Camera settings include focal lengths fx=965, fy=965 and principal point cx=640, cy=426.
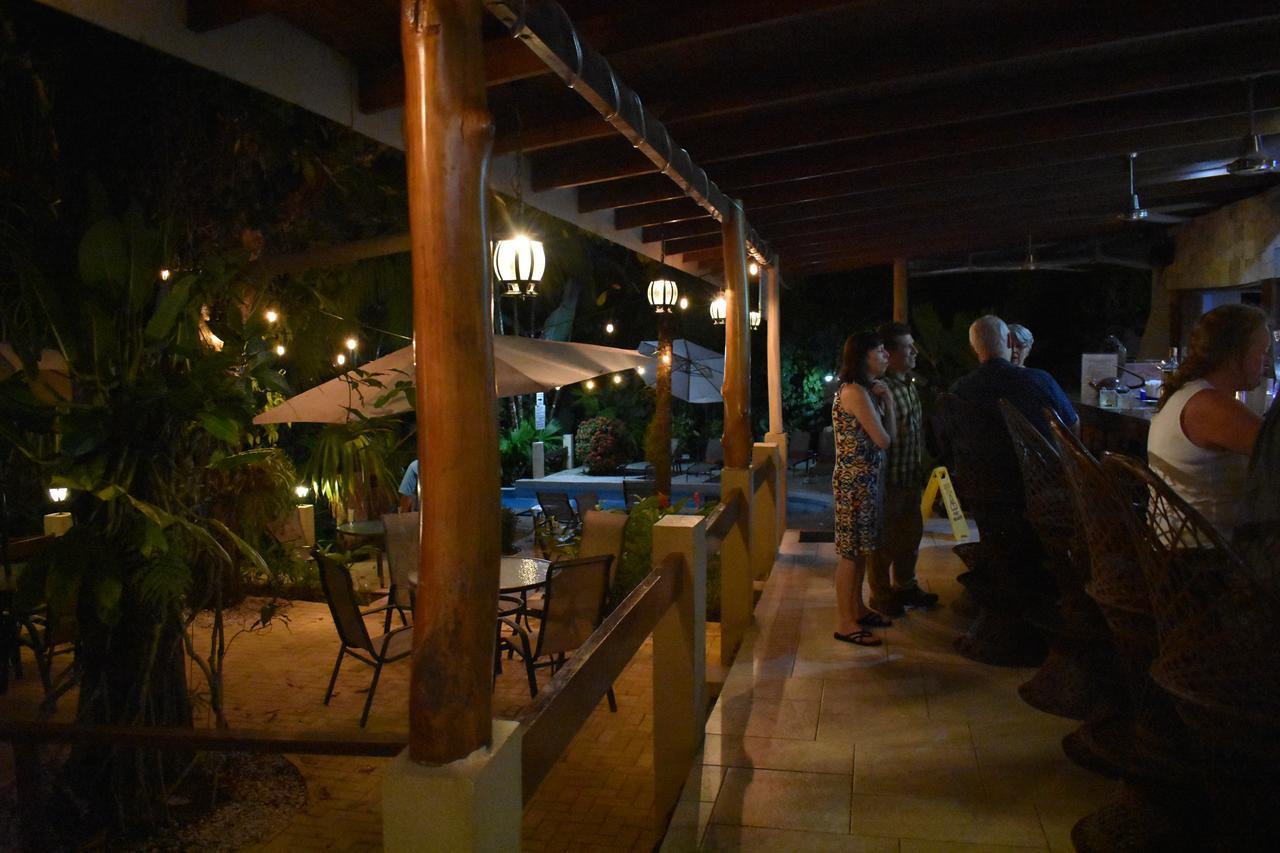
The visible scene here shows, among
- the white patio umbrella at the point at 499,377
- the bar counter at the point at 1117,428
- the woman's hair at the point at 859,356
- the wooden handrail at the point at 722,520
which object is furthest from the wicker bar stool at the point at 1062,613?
the white patio umbrella at the point at 499,377

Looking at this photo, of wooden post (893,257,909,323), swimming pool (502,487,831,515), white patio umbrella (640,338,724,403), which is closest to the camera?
wooden post (893,257,909,323)

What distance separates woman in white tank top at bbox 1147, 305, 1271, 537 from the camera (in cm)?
285

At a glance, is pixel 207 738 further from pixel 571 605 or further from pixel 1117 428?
pixel 1117 428

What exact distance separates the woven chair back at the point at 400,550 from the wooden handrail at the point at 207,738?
397cm

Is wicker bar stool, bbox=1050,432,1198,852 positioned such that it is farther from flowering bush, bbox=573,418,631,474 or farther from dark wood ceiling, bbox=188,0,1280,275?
flowering bush, bbox=573,418,631,474

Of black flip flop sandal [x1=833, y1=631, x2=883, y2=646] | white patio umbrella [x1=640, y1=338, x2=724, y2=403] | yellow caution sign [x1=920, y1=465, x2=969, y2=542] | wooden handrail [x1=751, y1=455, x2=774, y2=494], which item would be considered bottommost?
black flip flop sandal [x1=833, y1=631, x2=883, y2=646]

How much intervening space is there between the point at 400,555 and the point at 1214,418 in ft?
18.1

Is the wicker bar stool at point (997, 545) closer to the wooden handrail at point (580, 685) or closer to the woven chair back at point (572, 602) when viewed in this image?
the wooden handrail at point (580, 685)

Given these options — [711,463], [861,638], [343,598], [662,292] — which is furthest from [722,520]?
[711,463]

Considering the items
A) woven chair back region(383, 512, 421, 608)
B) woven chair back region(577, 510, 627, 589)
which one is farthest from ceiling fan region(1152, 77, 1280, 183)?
woven chair back region(383, 512, 421, 608)

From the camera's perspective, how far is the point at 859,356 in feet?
16.8

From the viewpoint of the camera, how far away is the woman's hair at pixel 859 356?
16.8 ft

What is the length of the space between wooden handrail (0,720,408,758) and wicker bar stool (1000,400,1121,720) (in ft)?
7.78

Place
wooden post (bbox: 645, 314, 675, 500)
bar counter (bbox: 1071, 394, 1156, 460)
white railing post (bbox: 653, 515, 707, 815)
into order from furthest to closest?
wooden post (bbox: 645, 314, 675, 500) < bar counter (bbox: 1071, 394, 1156, 460) < white railing post (bbox: 653, 515, 707, 815)
